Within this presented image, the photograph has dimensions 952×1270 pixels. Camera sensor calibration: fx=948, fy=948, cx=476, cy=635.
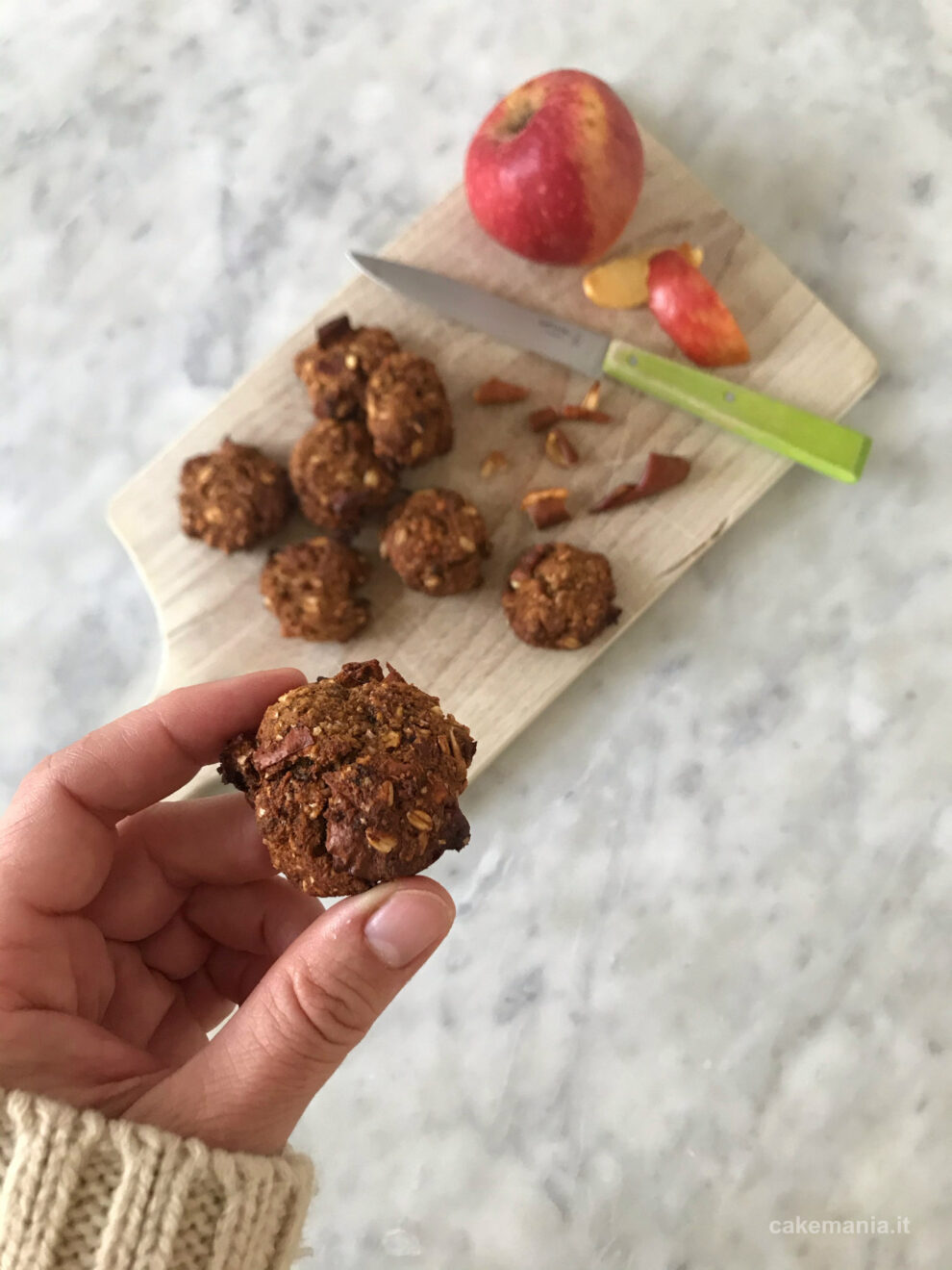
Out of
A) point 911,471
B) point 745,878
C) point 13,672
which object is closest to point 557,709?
point 745,878

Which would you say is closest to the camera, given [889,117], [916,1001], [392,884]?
[392,884]

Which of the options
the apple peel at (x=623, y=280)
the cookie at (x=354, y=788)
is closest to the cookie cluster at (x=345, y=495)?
the apple peel at (x=623, y=280)

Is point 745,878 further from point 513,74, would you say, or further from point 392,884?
point 513,74

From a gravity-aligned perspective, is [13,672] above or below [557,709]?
above

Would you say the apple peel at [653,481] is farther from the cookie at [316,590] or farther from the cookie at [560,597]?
the cookie at [316,590]

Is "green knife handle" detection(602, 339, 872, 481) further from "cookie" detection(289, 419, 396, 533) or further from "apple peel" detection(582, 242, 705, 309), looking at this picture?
"cookie" detection(289, 419, 396, 533)

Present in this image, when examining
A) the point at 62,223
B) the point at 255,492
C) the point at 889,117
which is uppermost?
the point at 62,223

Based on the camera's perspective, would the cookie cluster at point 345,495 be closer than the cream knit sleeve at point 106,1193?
No
